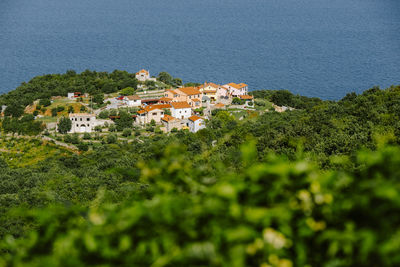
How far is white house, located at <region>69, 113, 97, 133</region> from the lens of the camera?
38281 mm

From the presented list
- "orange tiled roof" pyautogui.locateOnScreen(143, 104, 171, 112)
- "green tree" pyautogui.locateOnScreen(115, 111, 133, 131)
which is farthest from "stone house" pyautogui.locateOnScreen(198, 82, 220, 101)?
"green tree" pyautogui.locateOnScreen(115, 111, 133, 131)

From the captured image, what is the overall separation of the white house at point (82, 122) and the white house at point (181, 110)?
7752 millimetres

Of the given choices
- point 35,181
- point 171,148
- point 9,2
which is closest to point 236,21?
point 9,2

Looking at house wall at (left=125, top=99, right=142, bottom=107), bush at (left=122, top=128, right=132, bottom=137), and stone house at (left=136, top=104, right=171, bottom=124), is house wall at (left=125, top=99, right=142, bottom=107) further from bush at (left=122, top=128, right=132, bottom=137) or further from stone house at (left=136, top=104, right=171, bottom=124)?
bush at (left=122, top=128, right=132, bottom=137)

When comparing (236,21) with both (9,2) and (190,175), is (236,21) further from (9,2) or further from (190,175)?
(190,175)

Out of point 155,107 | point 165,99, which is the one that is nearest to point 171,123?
point 155,107

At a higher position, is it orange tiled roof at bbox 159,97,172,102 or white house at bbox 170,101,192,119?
orange tiled roof at bbox 159,97,172,102

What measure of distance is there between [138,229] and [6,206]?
17.7m

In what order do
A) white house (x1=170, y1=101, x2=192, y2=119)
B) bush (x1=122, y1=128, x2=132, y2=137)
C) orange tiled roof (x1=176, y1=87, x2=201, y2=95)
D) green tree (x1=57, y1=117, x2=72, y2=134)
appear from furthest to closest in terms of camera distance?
1. orange tiled roof (x1=176, y1=87, x2=201, y2=95)
2. white house (x1=170, y1=101, x2=192, y2=119)
3. green tree (x1=57, y1=117, x2=72, y2=134)
4. bush (x1=122, y1=128, x2=132, y2=137)

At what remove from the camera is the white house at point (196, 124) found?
38.8 m

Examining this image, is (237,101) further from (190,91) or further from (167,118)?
(167,118)

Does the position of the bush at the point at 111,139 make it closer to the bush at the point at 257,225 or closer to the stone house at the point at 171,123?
the stone house at the point at 171,123

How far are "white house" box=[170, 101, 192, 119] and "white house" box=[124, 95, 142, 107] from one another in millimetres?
3768

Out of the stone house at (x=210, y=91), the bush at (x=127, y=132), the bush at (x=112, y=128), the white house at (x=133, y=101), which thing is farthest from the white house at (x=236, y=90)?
the bush at (x=112, y=128)
